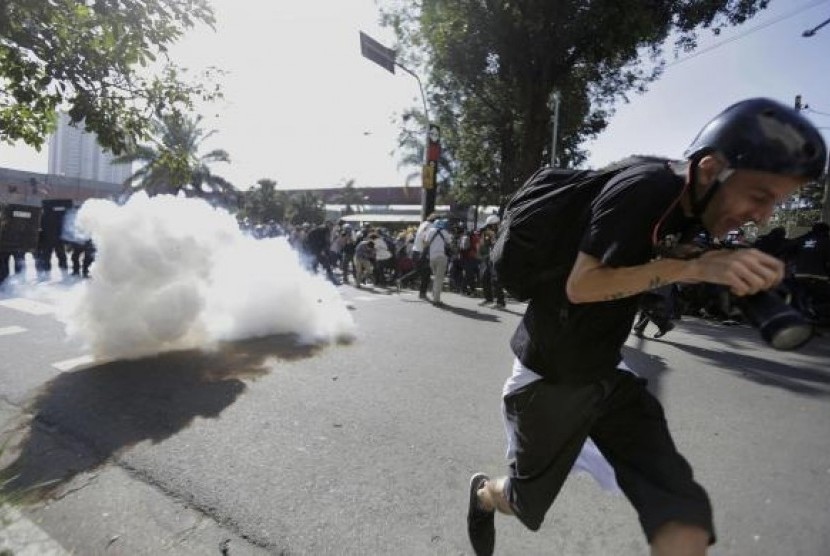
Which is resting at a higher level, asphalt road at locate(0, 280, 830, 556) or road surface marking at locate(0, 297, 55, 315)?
asphalt road at locate(0, 280, 830, 556)

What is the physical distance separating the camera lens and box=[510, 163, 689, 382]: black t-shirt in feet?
0.99

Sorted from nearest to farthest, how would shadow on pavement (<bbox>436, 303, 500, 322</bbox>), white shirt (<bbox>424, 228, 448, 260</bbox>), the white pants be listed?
shadow on pavement (<bbox>436, 303, 500, 322</bbox>)
the white pants
white shirt (<bbox>424, 228, 448, 260</bbox>)

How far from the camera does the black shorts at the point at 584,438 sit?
1938 mm

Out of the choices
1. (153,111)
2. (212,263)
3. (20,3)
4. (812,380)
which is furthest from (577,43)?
(20,3)

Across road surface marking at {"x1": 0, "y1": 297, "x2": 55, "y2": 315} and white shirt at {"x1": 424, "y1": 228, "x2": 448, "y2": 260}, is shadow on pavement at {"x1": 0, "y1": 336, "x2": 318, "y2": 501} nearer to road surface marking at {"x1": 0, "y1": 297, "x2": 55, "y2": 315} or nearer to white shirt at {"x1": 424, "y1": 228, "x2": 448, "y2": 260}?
road surface marking at {"x1": 0, "y1": 297, "x2": 55, "y2": 315}

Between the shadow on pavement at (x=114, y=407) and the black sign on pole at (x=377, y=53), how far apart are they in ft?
44.5

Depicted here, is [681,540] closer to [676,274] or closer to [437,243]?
[676,274]

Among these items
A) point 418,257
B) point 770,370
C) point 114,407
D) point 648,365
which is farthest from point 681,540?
point 418,257

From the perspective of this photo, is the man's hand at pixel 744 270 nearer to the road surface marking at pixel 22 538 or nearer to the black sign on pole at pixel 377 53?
the road surface marking at pixel 22 538

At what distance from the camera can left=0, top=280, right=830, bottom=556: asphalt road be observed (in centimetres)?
282

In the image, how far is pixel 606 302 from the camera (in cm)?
193

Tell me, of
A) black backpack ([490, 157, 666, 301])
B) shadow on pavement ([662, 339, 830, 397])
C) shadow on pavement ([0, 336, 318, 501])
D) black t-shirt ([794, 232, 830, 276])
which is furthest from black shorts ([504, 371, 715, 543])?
black t-shirt ([794, 232, 830, 276])

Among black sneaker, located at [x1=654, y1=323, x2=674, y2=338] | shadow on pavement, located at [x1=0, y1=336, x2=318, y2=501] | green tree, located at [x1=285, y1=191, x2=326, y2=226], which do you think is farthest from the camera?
green tree, located at [x1=285, y1=191, x2=326, y2=226]

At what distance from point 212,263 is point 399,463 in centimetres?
372
